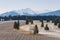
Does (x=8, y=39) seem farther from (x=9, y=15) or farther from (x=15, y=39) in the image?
(x=9, y=15)

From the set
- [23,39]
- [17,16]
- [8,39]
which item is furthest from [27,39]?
[17,16]

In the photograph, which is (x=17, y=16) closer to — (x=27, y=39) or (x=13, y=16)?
(x=13, y=16)

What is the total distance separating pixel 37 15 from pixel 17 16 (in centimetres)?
688

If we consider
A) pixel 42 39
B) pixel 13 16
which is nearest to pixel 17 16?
pixel 13 16

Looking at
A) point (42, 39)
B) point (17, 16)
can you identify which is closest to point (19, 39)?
point (42, 39)

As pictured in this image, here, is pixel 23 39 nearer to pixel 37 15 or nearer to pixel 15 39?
pixel 15 39

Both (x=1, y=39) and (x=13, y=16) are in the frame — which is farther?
(x=13, y=16)

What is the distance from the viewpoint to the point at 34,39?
20.8m

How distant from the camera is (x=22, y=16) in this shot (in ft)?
270

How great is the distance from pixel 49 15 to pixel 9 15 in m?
13.7

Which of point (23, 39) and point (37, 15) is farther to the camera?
point (37, 15)

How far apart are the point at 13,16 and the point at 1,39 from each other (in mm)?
62523

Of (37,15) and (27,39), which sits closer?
(27,39)

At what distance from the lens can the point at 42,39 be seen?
20.9 metres
